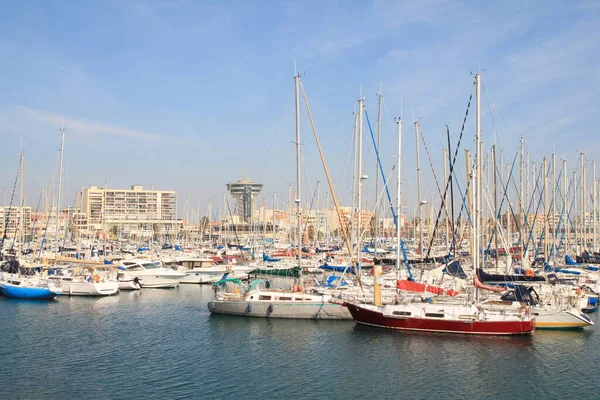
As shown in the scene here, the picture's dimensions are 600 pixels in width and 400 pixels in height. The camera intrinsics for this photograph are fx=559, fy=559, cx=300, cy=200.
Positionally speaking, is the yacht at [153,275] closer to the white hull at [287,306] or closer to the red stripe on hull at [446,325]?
the white hull at [287,306]

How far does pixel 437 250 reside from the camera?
73125 mm

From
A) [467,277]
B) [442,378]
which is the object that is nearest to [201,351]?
[442,378]

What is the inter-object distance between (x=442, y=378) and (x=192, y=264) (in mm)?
43888

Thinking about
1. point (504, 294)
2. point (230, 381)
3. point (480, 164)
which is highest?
point (480, 164)

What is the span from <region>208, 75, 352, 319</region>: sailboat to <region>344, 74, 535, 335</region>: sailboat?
2.29 metres

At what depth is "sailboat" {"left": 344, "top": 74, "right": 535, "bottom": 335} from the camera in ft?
103

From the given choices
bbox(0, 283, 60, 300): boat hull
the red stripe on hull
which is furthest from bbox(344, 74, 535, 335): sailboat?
bbox(0, 283, 60, 300): boat hull

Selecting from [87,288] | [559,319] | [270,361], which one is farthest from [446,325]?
[87,288]

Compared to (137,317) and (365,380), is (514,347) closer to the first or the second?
(365,380)

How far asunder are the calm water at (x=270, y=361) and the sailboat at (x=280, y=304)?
673mm

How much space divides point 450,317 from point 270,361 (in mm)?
11158

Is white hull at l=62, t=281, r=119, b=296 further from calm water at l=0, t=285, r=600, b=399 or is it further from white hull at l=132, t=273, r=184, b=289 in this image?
calm water at l=0, t=285, r=600, b=399

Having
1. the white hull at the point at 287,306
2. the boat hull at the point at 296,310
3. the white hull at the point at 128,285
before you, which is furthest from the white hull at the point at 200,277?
the boat hull at the point at 296,310

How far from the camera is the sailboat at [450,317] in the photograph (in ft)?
103
